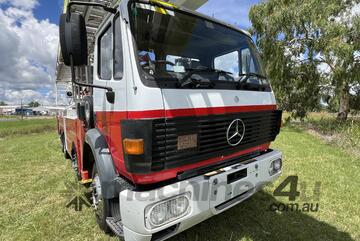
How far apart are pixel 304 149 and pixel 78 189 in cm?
584

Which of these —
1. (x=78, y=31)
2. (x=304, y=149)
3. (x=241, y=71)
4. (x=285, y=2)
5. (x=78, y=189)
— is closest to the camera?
(x=78, y=31)

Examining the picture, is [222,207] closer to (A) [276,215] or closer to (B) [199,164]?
(B) [199,164]

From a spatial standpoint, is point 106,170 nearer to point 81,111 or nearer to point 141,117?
point 141,117

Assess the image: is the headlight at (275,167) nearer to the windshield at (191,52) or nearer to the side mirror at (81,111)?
the windshield at (191,52)

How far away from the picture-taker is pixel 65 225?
3129mm

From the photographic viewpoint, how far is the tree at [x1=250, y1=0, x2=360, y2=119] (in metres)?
10.3

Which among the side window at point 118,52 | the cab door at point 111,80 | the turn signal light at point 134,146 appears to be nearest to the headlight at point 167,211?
the turn signal light at point 134,146

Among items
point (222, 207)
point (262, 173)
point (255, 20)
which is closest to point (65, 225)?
point (222, 207)

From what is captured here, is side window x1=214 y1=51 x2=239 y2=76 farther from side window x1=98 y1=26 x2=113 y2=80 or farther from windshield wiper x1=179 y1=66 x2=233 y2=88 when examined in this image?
side window x1=98 y1=26 x2=113 y2=80

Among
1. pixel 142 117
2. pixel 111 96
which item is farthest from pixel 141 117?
pixel 111 96

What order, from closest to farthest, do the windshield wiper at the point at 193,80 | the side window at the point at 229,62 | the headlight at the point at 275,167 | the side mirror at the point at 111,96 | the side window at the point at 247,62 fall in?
1. the windshield wiper at the point at 193,80
2. the side mirror at the point at 111,96
3. the side window at the point at 229,62
4. the headlight at the point at 275,167
5. the side window at the point at 247,62

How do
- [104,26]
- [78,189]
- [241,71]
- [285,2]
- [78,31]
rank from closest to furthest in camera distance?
[78,31] < [104,26] < [241,71] < [78,189] < [285,2]

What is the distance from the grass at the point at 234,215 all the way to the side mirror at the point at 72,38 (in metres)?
1.99

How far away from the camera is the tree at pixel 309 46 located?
1032 cm
